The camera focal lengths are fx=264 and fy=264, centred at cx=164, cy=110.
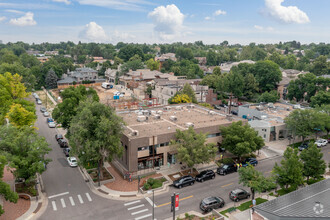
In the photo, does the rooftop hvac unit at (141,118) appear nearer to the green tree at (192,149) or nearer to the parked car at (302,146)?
the green tree at (192,149)

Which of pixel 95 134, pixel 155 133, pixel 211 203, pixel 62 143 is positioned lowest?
pixel 211 203

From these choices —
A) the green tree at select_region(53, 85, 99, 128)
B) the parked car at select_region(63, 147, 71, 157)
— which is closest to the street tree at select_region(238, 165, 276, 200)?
the parked car at select_region(63, 147, 71, 157)

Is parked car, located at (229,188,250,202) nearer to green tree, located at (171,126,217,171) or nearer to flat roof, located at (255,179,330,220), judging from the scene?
flat roof, located at (255,179,330,220)

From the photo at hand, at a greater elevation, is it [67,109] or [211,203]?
[67,109]

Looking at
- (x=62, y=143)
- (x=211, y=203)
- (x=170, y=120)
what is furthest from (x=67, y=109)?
(x=211, y=203)

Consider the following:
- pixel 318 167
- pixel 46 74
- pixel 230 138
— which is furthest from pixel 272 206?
pixel 46 74

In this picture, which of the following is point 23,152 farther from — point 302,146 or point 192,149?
point 302,146
